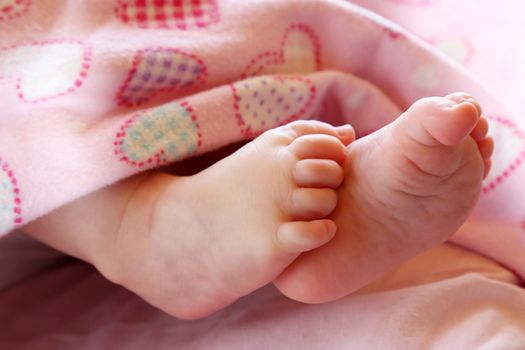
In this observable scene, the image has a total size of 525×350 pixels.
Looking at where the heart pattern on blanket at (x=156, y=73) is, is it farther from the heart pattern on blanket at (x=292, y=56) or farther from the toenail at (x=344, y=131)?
the toenail at (x=344, y=131)

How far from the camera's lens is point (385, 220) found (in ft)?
1.64

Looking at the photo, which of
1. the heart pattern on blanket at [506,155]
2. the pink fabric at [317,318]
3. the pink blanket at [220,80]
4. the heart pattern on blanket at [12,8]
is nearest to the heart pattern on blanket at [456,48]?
the pink blanket at [220,80]

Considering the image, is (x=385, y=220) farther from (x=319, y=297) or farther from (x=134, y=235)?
(x=134, y=235)

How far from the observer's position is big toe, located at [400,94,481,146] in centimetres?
43

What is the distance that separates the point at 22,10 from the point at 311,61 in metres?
0.29

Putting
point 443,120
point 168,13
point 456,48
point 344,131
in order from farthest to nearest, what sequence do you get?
point 456,48, point 168,13, point 344,131, point 443,120

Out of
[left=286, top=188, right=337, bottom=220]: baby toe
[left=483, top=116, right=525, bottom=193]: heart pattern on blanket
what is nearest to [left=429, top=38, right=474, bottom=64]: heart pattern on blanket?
[left=483, top=116, right=525, bottom=193]: heart pattern on blanket

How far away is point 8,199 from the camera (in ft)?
1.82

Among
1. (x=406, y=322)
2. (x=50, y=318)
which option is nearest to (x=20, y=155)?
(x=50, y=318)

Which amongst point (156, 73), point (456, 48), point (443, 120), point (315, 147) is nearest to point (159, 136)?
point (156, 73)

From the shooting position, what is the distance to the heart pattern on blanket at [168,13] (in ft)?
2.07

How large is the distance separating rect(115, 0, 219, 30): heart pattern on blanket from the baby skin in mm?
157

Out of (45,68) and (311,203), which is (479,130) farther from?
(45,68)

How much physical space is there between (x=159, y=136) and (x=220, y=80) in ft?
0.32
